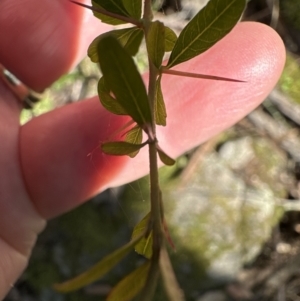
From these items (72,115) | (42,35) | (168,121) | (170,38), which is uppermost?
(170,38)

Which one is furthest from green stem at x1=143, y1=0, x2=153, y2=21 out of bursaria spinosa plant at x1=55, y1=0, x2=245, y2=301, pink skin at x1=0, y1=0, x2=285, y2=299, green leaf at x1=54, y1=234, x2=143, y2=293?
pink skin at x1=0, y1=0, x2=285, y2=299

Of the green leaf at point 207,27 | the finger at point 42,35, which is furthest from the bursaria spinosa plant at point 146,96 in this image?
the finger at point 42,35

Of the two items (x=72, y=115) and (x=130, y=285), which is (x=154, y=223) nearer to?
(x=130, y=285)

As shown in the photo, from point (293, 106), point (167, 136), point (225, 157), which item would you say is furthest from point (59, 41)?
point (293, 106)

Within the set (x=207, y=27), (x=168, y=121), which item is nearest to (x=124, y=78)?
(x=207, y=27)

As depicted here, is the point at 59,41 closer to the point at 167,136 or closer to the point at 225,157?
the point at 167,136

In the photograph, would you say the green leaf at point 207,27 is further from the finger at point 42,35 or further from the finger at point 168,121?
the finger at point 42,35
